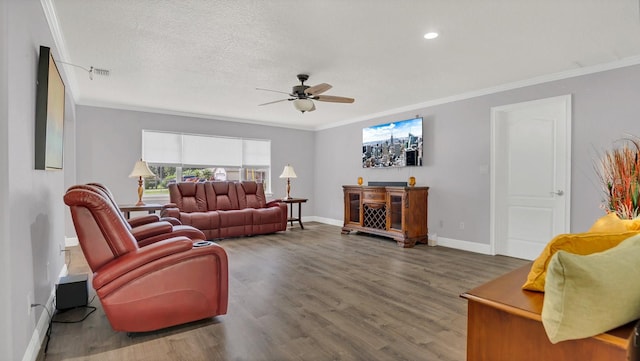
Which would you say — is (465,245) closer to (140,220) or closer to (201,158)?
(140,220)

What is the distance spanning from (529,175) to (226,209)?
5.12 metres

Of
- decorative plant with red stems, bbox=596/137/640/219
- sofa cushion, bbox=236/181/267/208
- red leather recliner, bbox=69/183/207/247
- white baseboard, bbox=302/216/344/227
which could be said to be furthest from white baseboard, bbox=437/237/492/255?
red leather recliner, bbox=69/183/207/247

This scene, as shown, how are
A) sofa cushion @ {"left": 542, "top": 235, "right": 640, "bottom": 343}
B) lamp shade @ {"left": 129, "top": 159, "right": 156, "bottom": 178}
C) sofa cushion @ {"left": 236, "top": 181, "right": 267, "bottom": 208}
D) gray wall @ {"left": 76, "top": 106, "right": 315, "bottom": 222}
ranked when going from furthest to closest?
sofa cushion @ {"left": 236, "top": 181, "right": 267, "bottom": 208} < gray wall @ {"left": 76, "top": 106, "right": 315, "bottom": 222} < lamp shade @ {"left": 129, "top": 159, "right": 156, "bottom": 178} < sofa cushion @ {"left": 542, "top": 235, "right": 640, "bottom": 343}

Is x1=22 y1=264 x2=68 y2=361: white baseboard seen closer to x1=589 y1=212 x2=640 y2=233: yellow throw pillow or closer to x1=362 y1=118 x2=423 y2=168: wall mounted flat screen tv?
x1=589 y1=212 x2=640 y2=233: yellow throw pillow

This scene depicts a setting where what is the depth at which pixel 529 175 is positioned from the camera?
4.46 metres

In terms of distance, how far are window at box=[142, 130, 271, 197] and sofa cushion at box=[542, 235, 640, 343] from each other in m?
6.59

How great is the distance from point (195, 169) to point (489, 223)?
5.62 m

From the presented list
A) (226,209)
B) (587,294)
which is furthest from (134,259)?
(226,209)

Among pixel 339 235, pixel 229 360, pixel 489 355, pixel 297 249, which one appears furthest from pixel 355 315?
pixel 339 235

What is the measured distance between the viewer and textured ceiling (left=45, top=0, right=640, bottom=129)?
2.54 m

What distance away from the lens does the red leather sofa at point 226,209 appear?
5.69 metres

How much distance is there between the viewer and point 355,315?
2.66 meters

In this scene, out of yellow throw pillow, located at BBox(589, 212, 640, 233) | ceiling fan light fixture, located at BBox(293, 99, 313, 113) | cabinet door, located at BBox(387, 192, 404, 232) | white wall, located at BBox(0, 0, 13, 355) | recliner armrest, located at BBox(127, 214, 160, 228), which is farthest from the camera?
cabinet door, located at BBox(387, 192, 404, 232)

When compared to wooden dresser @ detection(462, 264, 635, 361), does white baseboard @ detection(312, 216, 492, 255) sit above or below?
below
